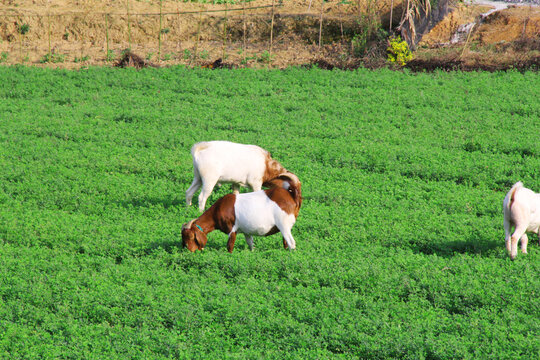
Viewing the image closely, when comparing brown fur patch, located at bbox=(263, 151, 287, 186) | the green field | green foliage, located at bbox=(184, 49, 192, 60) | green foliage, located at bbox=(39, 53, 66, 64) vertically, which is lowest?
the green field

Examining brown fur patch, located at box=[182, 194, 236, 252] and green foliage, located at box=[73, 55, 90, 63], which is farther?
green foliage, located at box=[73, 55, 90, 63]

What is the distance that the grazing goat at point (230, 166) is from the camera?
37.9 ft

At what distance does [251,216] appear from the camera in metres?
9.49

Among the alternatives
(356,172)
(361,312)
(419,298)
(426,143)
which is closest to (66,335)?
(361,312)

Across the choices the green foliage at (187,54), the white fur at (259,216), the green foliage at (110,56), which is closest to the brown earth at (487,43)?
the green foliage at (187,54)

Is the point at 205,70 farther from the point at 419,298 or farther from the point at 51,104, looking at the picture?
the point at 419,298

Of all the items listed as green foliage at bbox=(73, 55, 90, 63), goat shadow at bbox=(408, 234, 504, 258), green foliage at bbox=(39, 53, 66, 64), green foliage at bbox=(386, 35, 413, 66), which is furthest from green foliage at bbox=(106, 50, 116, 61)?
goat shadow at bbox=(408, 234, 504, 258)

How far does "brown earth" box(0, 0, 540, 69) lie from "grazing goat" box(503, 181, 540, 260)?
1417cm

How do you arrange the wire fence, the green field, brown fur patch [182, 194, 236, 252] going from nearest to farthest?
the green field → brown fur patch [182, 194, 236, 252] → the wire fence

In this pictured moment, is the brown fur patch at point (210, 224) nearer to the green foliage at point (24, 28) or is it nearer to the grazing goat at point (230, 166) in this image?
the grazing goat at point (230, 166)

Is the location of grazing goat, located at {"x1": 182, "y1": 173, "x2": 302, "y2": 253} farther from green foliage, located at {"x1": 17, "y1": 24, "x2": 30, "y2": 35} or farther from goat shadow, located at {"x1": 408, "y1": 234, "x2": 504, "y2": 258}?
green foliage, located at {"x1": 17, "y1": 24, "x2": 30, "y2": 35}

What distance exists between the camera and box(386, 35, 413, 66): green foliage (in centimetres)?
2331

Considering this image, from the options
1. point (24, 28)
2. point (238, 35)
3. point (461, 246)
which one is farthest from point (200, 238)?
point (24, 28)

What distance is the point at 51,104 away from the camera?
20188mm
